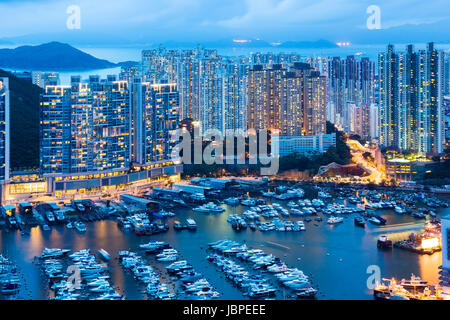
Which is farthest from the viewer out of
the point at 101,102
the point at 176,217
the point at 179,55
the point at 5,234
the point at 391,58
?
the point at 179,55

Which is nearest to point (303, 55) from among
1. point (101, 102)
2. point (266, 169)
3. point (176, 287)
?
point (266, 169)

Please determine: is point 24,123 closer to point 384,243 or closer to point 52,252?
point 52,252

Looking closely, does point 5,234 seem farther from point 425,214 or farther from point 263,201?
point 425,214

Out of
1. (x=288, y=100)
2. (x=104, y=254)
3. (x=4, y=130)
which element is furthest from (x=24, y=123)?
(x=104, y=254)

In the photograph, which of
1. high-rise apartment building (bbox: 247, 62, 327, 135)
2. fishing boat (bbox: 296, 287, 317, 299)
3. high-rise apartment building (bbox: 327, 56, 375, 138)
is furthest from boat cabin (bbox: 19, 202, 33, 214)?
high-rise apartment building (bbox: 327, 56, 375, 138)

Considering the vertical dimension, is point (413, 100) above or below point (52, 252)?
above

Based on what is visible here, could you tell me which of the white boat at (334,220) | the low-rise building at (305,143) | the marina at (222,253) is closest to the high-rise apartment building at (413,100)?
the low-rise building at (305,143)

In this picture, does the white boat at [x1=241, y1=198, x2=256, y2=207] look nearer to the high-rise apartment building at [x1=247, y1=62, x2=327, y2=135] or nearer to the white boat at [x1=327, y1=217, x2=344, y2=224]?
the white boat at [x1=327, y1=217, x2=344, y2=224]
